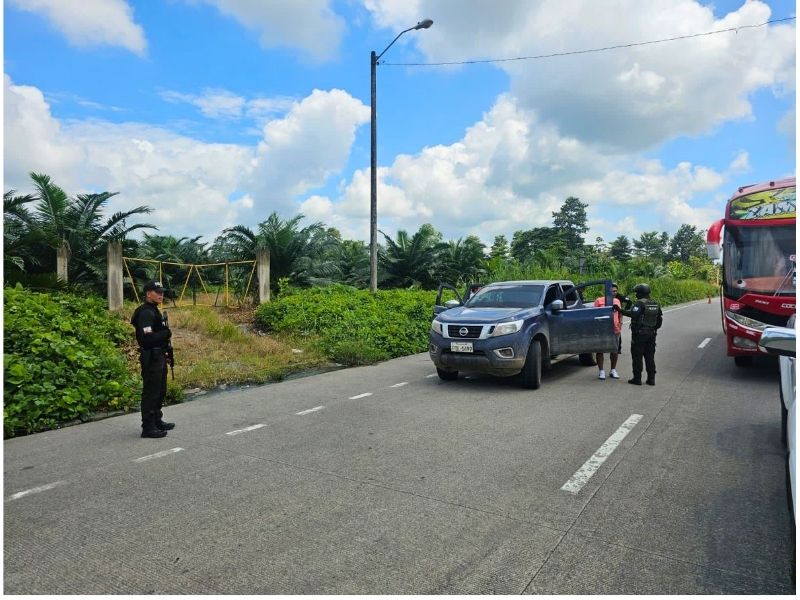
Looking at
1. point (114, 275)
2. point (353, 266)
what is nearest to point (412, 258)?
point (353, 266)

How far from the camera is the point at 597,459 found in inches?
208

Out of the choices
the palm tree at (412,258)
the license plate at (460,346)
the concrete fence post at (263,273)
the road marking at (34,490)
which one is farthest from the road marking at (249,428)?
the palm tree at (412,258)

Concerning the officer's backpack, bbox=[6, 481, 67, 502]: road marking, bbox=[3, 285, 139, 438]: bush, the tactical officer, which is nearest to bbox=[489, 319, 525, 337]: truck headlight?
the tactical officer

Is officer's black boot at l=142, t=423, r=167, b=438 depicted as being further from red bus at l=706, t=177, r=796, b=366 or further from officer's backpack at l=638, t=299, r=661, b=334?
red bus at l=706, t=177, r=796, b=366

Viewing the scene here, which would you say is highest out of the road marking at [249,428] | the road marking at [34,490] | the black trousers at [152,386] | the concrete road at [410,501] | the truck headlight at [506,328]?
the truck headlight at [506,328]

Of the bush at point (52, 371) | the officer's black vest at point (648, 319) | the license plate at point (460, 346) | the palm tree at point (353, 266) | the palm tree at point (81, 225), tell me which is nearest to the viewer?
the bush at point (52, 371)

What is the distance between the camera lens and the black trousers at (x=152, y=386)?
6.28m

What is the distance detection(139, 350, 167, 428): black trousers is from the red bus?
348 inches

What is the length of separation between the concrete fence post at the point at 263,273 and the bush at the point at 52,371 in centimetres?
739

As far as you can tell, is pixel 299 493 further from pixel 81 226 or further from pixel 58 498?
pixel 81 226

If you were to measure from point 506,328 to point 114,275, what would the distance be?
9320mm

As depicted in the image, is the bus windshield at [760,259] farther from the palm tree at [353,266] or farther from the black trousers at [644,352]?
the palm tree at [353,266]

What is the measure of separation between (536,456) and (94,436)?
4.77 m

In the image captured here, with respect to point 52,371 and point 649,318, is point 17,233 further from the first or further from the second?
point 649,318
